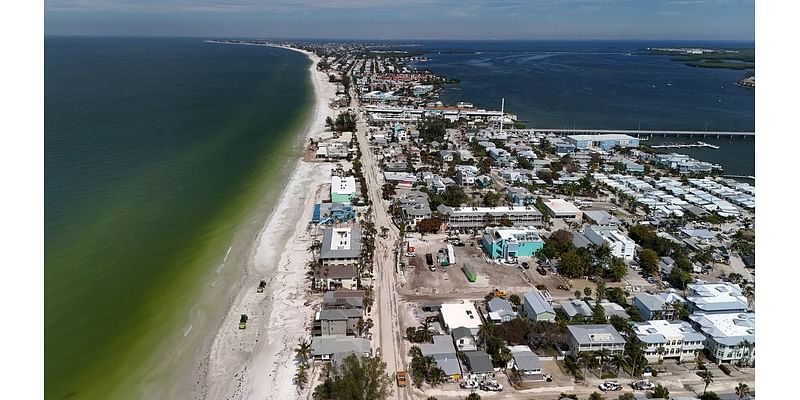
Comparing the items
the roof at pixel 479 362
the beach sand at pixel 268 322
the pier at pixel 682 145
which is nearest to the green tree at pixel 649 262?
the roof at pixel 479 362

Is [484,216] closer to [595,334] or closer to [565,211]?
[565,211]

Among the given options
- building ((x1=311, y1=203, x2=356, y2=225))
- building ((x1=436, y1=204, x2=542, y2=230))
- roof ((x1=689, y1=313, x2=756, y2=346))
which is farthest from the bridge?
roof ((x1=689, y1=313, x2=756, y2=346))

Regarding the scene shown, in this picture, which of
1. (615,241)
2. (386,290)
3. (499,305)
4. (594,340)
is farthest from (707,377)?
(386,290)

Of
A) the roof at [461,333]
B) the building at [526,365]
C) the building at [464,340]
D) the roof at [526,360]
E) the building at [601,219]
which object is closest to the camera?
the building at [526,365]

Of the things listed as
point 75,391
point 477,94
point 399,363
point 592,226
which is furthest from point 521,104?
point 75,391

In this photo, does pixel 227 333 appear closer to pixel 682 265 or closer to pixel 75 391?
pixel 75 391

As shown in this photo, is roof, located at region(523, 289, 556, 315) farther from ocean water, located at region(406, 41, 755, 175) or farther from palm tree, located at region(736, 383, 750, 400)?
ocean water, located at region(406, 41, 755, 175)

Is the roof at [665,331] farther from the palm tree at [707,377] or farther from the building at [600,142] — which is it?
the building at [600,142]
